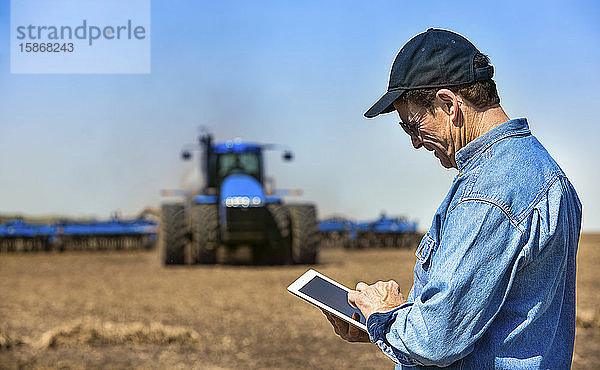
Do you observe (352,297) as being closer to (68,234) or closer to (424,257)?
(424,257)

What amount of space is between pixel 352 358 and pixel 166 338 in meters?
1.70

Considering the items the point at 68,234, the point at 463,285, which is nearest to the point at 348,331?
the point at 463,285

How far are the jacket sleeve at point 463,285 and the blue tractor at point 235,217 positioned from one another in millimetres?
12937

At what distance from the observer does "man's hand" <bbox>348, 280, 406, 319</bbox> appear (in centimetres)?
172

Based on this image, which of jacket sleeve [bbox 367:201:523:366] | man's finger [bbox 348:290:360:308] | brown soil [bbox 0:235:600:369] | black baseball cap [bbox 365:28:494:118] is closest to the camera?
jacket sleeve [bbox 367:201:523:366]

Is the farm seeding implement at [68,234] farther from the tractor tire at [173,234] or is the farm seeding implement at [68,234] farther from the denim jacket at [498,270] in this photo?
the denim jacket at [498,270]

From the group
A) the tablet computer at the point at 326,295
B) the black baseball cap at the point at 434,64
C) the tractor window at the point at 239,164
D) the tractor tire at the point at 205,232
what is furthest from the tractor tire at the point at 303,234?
the black baseball cap at the point at 434,64

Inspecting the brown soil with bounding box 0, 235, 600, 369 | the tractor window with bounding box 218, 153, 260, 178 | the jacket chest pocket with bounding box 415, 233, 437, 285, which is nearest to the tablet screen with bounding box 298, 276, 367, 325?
the jacket chest pocket with bounding box 415, 233, 437, 285

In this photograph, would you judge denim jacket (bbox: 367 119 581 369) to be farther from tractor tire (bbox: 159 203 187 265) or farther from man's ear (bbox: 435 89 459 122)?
tractor tire (bbox: 159 203 187 265)

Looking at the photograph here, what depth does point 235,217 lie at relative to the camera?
1452cm

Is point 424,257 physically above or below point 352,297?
above

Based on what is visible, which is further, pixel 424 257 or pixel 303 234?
pixel 303 234

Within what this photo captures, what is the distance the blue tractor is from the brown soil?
5.48 feet

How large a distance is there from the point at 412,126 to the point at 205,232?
12.8 metres
